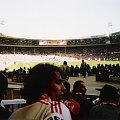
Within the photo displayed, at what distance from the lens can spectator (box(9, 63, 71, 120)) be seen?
4.32 ft

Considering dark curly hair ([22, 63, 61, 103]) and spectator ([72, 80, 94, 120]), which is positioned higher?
dark curly hair ([22, 63, 61, 103])

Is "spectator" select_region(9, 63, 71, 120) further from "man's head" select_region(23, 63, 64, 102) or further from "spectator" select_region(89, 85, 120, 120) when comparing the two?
"spectator" select_region(89, 85, 120, 120)

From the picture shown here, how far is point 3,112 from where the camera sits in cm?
188

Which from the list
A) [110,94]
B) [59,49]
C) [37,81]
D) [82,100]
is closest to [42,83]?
[37,81]

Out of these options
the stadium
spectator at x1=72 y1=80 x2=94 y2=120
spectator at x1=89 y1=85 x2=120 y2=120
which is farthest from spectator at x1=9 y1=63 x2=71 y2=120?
the stadium

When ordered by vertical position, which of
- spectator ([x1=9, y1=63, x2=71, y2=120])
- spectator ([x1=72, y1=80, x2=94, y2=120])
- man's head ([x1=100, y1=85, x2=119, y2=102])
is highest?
spectator ([x1=9, y1=63, x2=71, y2=120])

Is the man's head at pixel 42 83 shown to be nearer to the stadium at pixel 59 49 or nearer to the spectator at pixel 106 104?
the spectator at pixel 106 104

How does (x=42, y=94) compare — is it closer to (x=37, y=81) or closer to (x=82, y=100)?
(x=37, y=81)

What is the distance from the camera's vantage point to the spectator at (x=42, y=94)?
1.32m

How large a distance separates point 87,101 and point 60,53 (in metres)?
57.0

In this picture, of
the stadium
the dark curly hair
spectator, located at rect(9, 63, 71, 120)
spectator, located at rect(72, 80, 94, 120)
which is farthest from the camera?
the stadium

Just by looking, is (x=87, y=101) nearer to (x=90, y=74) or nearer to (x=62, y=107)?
(x=62, y=107)

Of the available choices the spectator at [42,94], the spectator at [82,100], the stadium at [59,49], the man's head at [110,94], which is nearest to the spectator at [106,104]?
the man's head at [110,94]

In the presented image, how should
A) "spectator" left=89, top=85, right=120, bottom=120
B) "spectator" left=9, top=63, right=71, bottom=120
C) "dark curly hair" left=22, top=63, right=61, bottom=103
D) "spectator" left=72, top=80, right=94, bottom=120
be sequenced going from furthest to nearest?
"spectator" left=72, top=80, right=94, bottom=120 → "spectator" left=89, top=85, right=120, bottom=120 → "dark curly hair" left=22, top=63, right=61, bottom=103 → "spectator" left=9, top=63, right=71, bottom=120
